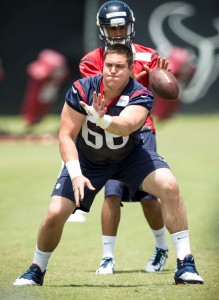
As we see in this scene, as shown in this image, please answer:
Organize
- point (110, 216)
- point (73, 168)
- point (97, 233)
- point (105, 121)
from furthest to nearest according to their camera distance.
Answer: point (97, 233), point (110, 216), point (73, 168), point (105, 121)

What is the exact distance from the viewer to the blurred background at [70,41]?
20500mm

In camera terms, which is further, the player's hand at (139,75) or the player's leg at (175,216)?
the player's hand at (139,75)

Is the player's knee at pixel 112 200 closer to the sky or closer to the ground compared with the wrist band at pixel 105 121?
closer to the ground

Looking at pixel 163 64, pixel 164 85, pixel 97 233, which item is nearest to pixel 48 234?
pixel 164 85

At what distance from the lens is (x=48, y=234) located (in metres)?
6.90

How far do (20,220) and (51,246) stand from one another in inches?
167

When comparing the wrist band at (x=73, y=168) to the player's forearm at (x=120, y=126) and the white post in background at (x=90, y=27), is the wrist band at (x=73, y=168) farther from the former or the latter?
the white post in background at (x=90, y=27)

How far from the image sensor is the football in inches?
289

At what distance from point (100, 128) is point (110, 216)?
1.42 meters

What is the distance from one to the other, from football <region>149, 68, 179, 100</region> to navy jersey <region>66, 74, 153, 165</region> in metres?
0.35

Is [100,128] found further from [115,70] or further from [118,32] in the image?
[118,32]

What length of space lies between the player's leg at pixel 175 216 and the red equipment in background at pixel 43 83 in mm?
13168

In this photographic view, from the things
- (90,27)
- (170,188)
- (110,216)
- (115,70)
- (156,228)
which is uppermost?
(115,70)

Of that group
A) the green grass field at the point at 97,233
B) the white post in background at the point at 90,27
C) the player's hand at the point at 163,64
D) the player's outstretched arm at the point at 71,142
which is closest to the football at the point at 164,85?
the player's hand at the point at 163,64
